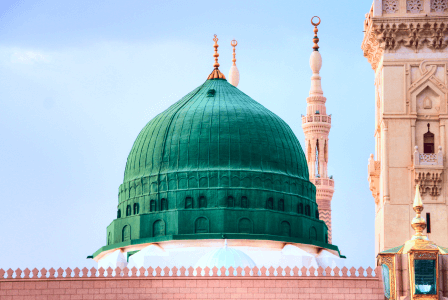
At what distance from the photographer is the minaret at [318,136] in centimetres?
5375

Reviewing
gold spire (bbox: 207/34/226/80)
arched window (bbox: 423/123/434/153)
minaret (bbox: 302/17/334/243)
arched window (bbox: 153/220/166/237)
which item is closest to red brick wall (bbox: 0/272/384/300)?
arched window (bbox: 423/123/434/153)

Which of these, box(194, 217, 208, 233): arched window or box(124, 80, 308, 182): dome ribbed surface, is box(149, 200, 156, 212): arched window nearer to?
box(124, 80, 308, 182): dome ribbed surface

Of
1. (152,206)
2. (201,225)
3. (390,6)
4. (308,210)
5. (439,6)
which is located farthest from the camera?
(308,210)

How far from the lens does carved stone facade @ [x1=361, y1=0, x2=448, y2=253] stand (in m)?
36.6

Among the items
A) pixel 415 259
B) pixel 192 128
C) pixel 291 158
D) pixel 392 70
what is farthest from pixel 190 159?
pixel 415 259

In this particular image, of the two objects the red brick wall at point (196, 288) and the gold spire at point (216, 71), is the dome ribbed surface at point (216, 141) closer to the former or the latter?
the gold spire at point (216, 71)

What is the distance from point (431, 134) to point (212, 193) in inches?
362

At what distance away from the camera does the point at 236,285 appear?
3259 centimetres

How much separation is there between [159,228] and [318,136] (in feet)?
45.0

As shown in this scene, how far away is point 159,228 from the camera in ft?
140

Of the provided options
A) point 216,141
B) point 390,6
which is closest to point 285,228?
point 216,141

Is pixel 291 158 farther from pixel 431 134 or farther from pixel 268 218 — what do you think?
pixel 431 134

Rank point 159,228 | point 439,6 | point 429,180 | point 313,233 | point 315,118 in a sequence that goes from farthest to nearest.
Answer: point 315,118 < point 313,233 < point 159,228 < point 439,6 < point 429,180

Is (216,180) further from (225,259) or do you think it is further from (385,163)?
(385,163)
